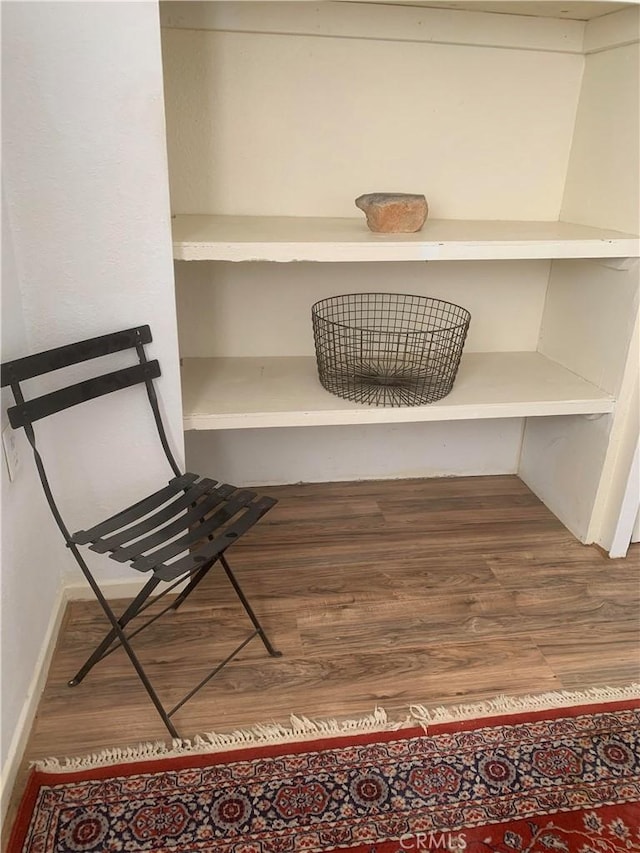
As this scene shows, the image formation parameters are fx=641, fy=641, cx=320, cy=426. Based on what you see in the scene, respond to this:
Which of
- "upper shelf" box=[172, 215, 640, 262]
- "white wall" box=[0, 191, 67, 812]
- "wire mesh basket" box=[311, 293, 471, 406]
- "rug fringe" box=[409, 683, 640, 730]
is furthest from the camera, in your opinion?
"wire mesh basket" box=[311, 293, 471, 406]

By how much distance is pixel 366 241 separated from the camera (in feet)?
5.52

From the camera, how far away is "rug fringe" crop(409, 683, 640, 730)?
1466 millimetres

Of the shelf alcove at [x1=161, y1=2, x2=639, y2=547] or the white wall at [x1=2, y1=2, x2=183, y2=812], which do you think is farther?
the shelf alcove at [x1=161, y1=2, x2=639, y2=547]

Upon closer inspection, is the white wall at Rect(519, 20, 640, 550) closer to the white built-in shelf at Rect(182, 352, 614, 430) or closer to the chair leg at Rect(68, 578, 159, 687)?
the white built-in shelf at Rect(182, 352, 614, 430)

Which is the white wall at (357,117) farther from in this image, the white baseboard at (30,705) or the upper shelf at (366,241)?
the white baseboard at (30,705)

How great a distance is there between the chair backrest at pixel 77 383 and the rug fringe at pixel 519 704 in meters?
0.85

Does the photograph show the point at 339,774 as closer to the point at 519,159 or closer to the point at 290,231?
the point at 290,231

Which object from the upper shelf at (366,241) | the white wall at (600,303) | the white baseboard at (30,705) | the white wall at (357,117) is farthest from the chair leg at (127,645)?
the white wall at (600,303)

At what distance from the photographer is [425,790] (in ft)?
4.25

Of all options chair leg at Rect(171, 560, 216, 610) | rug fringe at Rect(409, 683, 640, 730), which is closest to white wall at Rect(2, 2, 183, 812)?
chair leg at Rect(171, 560, 216, 610)

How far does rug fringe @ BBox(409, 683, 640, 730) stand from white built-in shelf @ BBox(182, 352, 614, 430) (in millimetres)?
772

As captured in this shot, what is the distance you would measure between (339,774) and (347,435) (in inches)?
49.3

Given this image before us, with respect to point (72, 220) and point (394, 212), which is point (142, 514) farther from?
point (394, 212)

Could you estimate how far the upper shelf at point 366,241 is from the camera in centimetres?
161
